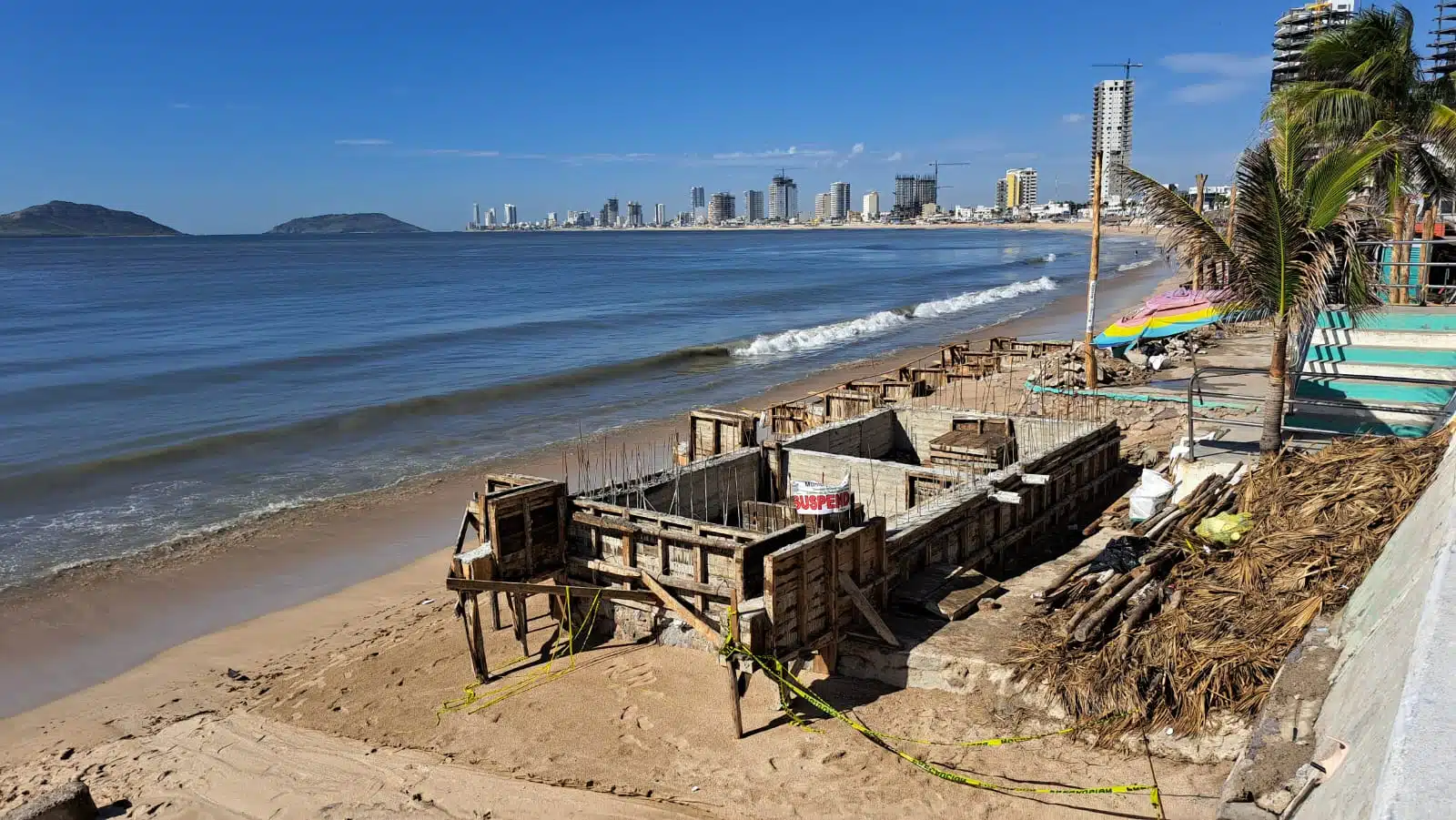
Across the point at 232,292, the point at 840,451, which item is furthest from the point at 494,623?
the point at 232,292

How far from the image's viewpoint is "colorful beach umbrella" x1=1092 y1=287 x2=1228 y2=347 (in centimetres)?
1975

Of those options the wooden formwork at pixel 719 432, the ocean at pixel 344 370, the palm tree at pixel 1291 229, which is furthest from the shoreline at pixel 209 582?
the palm tree at pixel 1291 229

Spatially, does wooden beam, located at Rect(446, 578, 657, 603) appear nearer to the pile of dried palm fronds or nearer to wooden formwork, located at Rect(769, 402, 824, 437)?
the pile of dried palm fronds

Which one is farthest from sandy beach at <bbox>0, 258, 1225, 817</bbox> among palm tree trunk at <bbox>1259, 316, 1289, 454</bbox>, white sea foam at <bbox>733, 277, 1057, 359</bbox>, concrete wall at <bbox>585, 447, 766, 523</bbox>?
white sea foam at <bbox>733, 277, 1057, 359</bbox>

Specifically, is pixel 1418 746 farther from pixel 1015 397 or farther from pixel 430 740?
pixel 1015 397

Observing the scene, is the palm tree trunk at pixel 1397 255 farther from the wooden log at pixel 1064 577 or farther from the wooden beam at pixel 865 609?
the wooden beam at pixel 865 609

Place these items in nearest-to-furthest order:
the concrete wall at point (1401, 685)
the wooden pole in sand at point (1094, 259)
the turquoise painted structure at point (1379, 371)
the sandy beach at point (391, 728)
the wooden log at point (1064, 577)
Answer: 1. the concrete wall at point (1401, 685)
2. the sandy beach at point (391, 728)
3. the wooden log at point (1064, 577)
4. the turquoise painted structure at point (1379, 371)
5. the wooden pole in sand at point (1094, 259)

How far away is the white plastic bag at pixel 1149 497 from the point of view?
516 inches

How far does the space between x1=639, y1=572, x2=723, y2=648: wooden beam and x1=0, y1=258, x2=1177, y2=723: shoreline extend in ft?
19.0

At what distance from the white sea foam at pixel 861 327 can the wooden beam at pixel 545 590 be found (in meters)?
32.5

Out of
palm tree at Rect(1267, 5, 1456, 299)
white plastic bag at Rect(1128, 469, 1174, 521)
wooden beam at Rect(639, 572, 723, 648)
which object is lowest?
wooden beam at Rect(639, 572, 723, 648)

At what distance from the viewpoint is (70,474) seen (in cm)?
2320

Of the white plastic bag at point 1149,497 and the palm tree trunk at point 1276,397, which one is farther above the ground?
the palm tree trunk at point 1276,397

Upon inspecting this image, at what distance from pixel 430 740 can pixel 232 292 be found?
8100 cm
